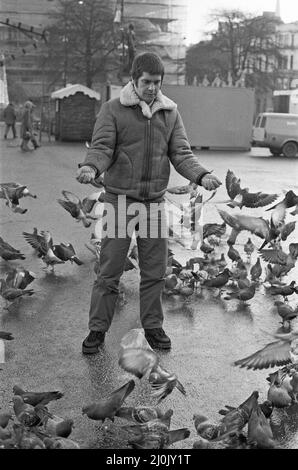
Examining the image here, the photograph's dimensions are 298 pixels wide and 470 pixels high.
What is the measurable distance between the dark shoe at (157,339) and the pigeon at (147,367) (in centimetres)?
124

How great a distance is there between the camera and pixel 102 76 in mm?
51625

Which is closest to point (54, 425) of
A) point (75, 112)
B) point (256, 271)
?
point (256, 271)

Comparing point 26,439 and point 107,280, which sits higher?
point 107,280

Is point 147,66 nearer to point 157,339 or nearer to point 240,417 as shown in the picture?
point 157,339

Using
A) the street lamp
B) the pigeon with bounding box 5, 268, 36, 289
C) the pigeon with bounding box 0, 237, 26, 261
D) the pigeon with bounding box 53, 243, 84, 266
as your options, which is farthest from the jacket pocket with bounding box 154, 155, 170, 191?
the street lamp

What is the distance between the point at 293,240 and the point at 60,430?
20.1ft

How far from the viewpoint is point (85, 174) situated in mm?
4426

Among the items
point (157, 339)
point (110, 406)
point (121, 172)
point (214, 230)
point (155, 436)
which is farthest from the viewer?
point (214, 230)

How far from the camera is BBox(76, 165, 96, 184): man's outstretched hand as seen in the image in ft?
14.5

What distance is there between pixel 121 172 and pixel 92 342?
118 centimetres

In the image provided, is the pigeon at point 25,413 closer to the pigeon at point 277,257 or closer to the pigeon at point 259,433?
the pigeon at point 259,433

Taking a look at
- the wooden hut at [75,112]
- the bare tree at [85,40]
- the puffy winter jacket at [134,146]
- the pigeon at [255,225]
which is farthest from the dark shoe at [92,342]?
the bare tree at [85,40]

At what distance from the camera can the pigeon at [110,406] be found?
136 inches

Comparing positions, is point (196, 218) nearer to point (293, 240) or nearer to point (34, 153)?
point (293, 240)
